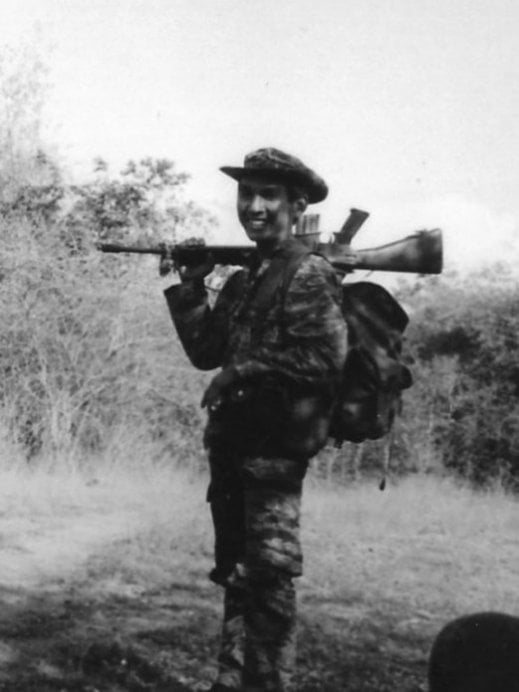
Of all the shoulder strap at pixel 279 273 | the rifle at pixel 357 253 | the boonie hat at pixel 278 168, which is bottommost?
the shoulder strap at pixel 279 273

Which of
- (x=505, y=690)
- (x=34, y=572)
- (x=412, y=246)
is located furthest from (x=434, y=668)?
(x=34, y=572)

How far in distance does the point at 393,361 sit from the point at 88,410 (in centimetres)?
1007

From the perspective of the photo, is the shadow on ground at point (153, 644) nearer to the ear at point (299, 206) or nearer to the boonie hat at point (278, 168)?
the ear at point (299, 206)

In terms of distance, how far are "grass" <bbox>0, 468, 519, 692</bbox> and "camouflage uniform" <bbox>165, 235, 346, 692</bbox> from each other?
730mm

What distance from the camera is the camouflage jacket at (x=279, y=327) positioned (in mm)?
3494

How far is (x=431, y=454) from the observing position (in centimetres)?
1498

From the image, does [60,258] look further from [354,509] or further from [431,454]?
[431,454]

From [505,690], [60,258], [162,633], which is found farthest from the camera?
[60,258]

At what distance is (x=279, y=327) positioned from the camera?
3631 mm

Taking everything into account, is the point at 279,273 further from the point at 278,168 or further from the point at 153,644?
the point at 153,644

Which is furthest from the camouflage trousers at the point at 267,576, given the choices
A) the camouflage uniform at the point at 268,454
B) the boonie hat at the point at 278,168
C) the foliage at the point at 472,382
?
the foliage at the point at 472,382

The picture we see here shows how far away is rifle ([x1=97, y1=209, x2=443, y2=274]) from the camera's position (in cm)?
390

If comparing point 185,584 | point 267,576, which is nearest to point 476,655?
point 267,576

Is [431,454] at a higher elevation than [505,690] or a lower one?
lower
